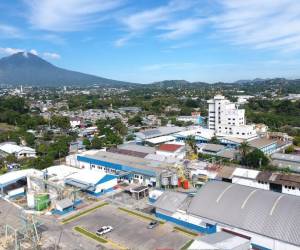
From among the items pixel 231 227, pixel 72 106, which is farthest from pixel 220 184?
pixel 72 106

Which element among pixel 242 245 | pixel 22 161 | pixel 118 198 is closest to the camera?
pixel 242 245

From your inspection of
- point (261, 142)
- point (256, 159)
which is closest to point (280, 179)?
point (256, 159)

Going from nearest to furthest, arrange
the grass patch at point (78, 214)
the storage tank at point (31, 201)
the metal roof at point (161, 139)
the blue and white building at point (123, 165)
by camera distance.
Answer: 1. the grass patch at point (78, 214)
2. the storage tank at point (31, 201)
3. the blue and white building at point (123, 165)
4. the metal roof at point (161, 139)

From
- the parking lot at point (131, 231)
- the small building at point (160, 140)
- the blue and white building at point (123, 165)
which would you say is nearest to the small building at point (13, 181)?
the blue and white building at point (123, 165)

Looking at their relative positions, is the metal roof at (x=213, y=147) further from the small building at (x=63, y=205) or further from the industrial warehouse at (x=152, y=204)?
the small building at (x=63, y=205)

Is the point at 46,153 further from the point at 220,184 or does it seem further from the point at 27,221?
the point at 220,184
